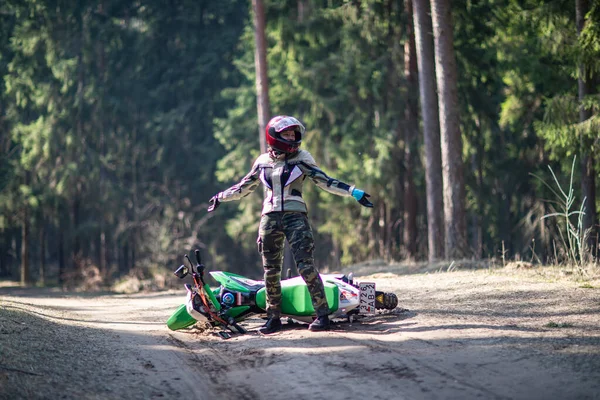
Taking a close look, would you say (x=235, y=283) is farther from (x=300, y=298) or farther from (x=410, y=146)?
(x=410, y=146)

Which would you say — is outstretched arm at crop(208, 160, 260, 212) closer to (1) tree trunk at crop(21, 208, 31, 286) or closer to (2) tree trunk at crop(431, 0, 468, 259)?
(2) tree trunk at crop(431, 0, 468, 259)

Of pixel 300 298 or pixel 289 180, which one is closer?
pixel 289 180

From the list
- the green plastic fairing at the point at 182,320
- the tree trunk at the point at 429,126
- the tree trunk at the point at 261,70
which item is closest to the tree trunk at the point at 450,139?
the tree trunk at the point at 429,126

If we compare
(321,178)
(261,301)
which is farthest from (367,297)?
(321,178)

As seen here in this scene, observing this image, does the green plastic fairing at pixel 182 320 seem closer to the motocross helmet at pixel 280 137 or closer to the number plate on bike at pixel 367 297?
the number plate on bike at pixel 367 297

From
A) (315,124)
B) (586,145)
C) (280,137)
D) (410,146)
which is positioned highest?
(315,124)

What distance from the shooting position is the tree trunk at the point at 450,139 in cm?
1702

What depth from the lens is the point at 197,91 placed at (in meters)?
43.8

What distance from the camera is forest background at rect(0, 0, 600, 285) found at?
19.0 metres

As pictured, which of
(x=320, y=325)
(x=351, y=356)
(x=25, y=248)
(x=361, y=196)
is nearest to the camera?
(x=351, y=356)

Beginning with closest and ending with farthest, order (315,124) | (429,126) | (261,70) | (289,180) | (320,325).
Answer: (320,325) → (289,180) → (429,126) → (261,70) → (315,124)

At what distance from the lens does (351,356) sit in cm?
685

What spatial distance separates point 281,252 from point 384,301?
1.39 metres

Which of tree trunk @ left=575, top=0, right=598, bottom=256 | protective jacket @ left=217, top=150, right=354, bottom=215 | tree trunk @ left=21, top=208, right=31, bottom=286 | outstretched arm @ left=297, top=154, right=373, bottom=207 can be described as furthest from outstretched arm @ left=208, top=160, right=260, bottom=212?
tree trunk @ left=21, top=208, right=31, bottom=286
